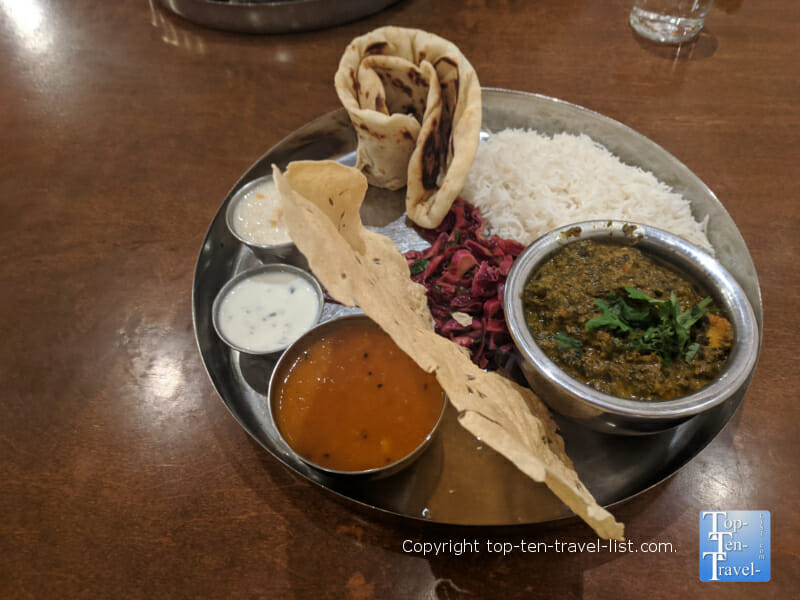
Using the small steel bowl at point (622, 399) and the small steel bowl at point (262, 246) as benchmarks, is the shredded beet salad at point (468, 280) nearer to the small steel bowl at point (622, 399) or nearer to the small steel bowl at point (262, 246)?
the small steel bowl at point (622, 399)

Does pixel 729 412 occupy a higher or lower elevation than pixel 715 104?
lower

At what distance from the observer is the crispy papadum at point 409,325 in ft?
3.76

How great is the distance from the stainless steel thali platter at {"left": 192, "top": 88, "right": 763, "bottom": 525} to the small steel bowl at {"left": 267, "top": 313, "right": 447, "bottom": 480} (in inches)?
3.7

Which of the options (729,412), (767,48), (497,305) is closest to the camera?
(729,412)

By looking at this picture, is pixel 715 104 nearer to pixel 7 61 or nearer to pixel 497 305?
pixel 497 305

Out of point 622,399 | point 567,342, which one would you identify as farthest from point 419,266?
point 622,399

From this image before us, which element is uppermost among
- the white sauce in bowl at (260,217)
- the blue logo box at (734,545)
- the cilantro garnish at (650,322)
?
the cilantro garnish at (650,322)

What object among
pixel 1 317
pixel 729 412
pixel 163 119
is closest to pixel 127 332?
pixel 1 317

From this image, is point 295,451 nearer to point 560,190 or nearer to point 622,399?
point 622,399

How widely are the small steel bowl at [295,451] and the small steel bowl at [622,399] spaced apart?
1.04 feet

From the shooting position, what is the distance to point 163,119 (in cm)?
281

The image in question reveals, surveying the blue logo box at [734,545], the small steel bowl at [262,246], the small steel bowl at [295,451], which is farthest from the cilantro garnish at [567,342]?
the small steel bowl at [262,246]

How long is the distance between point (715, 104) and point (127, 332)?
3081 mm

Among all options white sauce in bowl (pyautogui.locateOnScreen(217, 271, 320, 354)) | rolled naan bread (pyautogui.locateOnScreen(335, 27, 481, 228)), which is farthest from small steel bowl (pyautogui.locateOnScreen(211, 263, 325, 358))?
rolled naan bread (pyautogui.locateOnScreen(335, 27, 481, 228))
